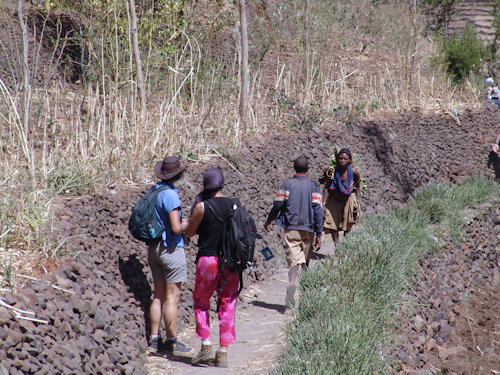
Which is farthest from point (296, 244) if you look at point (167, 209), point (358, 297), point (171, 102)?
point (171, 102)

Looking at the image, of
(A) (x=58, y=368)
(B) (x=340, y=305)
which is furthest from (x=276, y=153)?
(A) (x=58, y=368)

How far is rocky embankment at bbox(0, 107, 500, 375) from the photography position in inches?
165

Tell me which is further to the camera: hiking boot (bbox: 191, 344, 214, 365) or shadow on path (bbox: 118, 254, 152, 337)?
shadow on path (bbox: 118, 254, 152, 337)

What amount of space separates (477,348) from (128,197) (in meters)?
4.61

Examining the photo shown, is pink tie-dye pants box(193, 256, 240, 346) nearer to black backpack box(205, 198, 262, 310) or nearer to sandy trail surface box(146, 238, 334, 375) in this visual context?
black backpack box(205, 198, 262, 310)

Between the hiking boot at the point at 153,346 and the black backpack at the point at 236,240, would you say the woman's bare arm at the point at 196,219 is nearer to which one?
the black backpack at the point at 236,240

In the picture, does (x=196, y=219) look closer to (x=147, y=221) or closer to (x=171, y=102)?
(x=147, y=221)

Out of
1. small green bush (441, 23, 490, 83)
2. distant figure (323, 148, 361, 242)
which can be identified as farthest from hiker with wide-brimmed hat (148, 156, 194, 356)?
small green bush (441, 23, 490, 83)

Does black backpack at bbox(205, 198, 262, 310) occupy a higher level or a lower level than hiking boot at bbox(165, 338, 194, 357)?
higher

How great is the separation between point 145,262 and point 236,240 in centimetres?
135

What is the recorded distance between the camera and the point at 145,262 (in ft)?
20.0

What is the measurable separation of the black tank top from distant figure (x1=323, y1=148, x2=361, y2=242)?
10.9ft

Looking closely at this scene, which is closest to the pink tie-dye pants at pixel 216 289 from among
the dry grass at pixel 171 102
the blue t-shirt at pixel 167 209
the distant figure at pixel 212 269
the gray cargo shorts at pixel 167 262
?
the distant figure at pixel 212 269

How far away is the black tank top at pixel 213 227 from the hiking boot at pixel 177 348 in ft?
2.74
